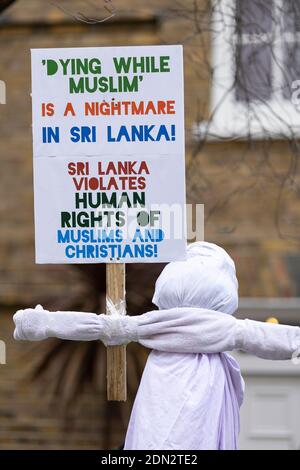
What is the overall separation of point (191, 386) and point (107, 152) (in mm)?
988

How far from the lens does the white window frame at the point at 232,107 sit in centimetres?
686

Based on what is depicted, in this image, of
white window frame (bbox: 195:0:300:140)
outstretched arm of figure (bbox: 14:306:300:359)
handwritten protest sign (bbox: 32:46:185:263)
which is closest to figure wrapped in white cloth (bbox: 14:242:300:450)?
outstretched arm of figure (bbox: 14:306:300:359)

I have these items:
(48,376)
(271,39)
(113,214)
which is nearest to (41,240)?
(113,214)

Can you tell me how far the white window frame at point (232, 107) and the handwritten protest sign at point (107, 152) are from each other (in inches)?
59.8

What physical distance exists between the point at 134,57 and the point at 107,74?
0.41ft

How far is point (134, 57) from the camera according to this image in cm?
492

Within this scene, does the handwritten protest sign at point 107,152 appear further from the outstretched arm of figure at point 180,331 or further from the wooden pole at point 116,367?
the outstretched arm of figure at point 180,331

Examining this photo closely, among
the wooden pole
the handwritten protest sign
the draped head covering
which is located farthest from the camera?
the handwritten protest sign

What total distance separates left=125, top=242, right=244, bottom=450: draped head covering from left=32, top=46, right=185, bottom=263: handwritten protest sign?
0.18 metres

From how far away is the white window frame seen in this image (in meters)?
6.86

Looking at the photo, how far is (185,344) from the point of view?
15.3 ft

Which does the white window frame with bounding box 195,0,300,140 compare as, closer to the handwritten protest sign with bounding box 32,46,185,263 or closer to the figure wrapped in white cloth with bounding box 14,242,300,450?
the handwritten protest sign with bounding box 32,46,185,263

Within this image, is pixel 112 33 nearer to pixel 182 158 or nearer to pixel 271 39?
pixel 271 39

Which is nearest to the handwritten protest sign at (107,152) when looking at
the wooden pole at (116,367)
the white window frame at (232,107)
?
the wooden pole at (116,367)
